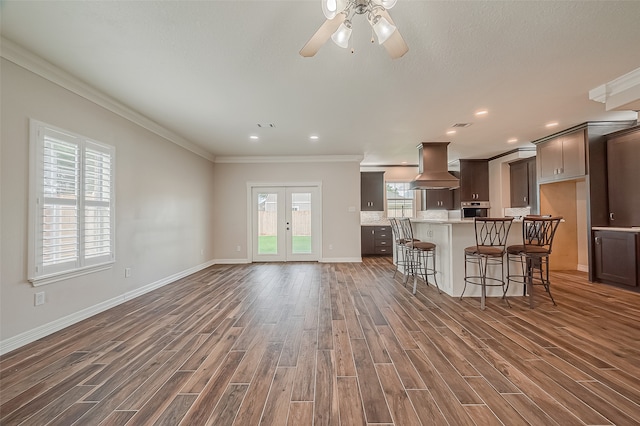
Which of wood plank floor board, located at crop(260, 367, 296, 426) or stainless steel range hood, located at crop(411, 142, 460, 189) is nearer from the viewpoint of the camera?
wood plank floor board, located at crop(260, 367, 296, 426)

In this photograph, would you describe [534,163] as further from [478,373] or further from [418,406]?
[418,406]

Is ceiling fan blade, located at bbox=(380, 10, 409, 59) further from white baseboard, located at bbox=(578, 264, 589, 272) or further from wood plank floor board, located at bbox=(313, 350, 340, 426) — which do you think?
white baseboard, located at bbox=(578, 264, 589, 272)

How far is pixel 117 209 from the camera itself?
3.40 meters

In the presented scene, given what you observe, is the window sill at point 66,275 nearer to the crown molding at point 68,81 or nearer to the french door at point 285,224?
the crown molding at point 68,81

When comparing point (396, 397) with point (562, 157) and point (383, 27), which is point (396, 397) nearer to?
point (383, 27)

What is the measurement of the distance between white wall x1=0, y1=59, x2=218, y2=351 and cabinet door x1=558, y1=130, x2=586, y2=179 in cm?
708

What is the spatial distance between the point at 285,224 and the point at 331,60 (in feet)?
14.7

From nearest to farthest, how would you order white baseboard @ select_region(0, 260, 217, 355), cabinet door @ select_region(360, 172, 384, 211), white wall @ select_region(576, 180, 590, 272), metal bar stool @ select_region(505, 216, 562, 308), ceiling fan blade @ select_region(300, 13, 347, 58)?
ceiling fan blade @ select_region(300, 13, 347, 58)
white baseboard @ select_region(0, 260, 217, 355)
metal bar stool @ select_region(505, 216, 562, 308)
white wall @ select_region(576, 180, 590, 272)
cabinet door @ select_region(360, 172, 384, 211)

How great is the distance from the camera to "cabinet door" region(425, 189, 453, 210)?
24.2 feet

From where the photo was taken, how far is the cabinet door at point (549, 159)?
4750mm

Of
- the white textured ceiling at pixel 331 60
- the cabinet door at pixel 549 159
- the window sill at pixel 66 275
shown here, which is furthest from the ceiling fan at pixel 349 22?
the cabinet door at pixel 549 159

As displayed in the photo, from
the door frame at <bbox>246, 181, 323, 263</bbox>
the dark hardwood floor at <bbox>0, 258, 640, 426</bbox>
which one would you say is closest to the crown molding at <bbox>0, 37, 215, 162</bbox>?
the door frame at <bbox>246, 181, 323, 263</bbox>

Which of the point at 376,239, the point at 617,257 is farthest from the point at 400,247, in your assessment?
the point at 617,257

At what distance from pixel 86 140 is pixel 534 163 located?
796 centimetres
